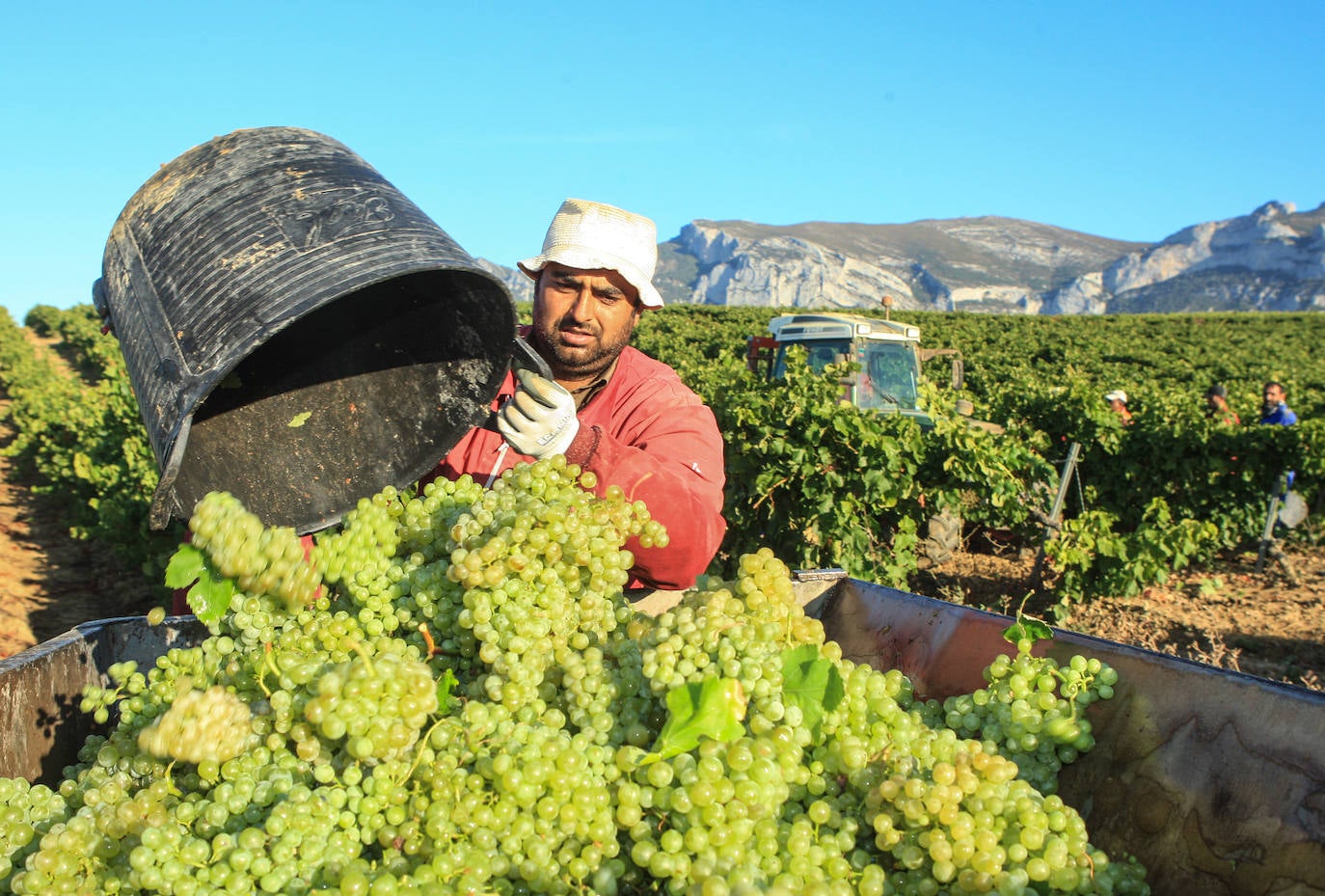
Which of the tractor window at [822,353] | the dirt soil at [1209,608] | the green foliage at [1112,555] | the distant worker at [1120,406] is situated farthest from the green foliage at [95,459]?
the distant worker at [1120,406]

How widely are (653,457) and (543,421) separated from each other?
339 millimetres

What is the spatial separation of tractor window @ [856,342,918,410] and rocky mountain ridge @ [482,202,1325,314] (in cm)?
12824

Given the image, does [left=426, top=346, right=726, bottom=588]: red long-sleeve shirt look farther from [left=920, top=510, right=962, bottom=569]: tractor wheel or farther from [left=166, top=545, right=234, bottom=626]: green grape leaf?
[left=920, top=510, right=962, bottom=569]: tractor wheel

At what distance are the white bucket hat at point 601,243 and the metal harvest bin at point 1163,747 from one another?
1366 millimetres

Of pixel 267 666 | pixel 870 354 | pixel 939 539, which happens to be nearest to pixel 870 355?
pixel 870 354

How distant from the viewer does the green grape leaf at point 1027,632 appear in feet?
6.04

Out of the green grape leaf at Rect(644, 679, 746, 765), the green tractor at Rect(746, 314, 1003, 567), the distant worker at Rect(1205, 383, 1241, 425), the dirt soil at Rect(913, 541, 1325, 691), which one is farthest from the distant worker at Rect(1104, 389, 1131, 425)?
the green grape leaf at Rect(644, 679, 746, 765)

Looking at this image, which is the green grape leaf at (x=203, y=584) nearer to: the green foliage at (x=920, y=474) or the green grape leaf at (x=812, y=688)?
the green grape leaf at (x=812, y=688)

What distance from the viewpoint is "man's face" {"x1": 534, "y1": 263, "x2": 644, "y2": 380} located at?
9.32ft

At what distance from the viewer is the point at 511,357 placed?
7.43 feet

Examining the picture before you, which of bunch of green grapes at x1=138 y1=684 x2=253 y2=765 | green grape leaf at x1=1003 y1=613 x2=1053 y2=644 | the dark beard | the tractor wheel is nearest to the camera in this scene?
bunch of green grapes at x1=138 y1=684 x2=253 y2=765

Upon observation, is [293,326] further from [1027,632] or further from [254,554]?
[1027,632]

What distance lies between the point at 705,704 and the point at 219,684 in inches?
38.2

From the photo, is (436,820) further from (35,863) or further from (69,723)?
(69,723)
